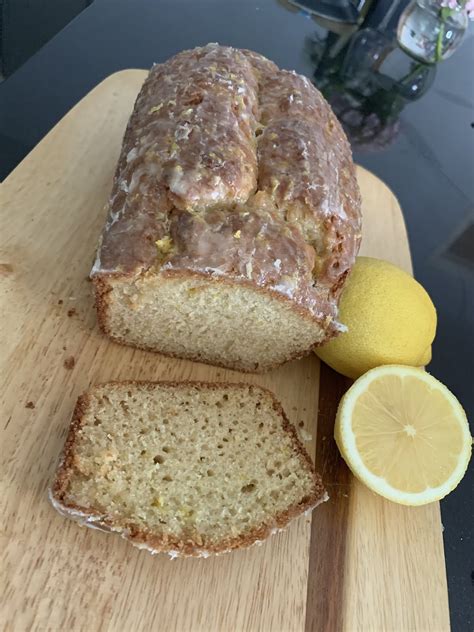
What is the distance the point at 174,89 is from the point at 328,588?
191 cm

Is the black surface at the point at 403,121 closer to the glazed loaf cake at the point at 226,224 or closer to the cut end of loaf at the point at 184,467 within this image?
the cut end of loaf at the point at 184,467

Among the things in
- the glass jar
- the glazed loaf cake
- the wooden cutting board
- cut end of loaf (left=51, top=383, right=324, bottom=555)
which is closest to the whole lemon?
the glazed loaf cake

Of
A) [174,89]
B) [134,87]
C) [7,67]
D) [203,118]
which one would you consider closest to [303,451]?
[203,118]

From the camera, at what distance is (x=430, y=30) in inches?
171

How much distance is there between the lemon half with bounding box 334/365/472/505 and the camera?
2.18 meters

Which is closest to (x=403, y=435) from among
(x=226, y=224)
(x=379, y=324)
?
(x=379, y=324)

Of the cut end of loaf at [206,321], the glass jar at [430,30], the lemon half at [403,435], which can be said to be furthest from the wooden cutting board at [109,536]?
the glass jar at [430,30]

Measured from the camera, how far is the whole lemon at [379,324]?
2.42 meters

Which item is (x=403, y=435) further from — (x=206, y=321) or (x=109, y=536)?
(x=109, y=536)

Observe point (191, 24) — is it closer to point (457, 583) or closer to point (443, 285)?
point (443, 285)

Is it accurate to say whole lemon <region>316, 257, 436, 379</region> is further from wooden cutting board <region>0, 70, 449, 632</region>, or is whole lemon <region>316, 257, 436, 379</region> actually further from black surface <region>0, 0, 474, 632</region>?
black surface <region>0, 0, 474, 632</region>

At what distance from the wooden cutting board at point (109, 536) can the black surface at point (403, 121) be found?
11.3 inches

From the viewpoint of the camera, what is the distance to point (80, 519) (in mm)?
1965

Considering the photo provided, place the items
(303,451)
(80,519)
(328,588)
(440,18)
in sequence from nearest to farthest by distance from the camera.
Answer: (80,519) → (328,588) → (303,451) → (440,18)
